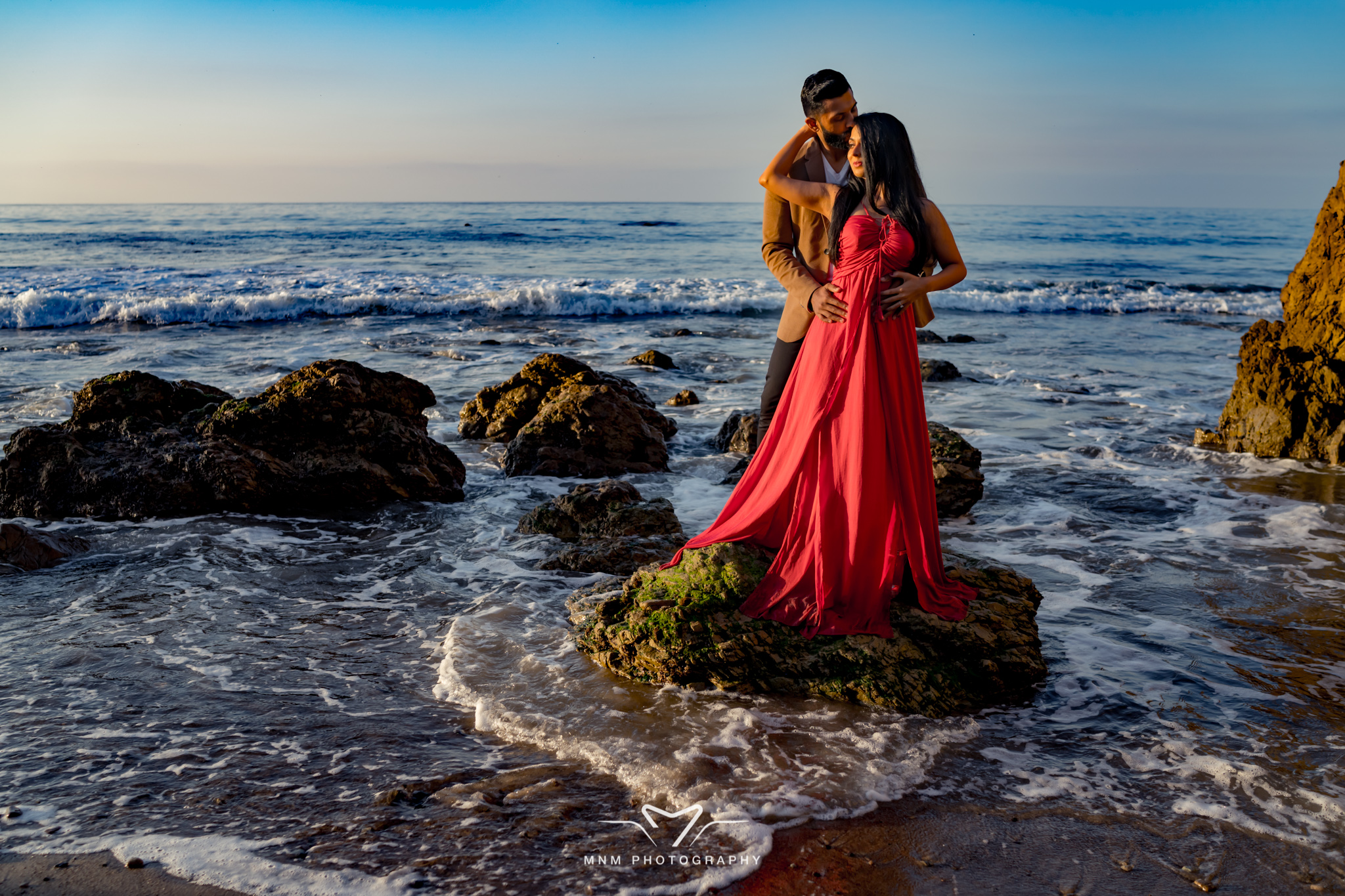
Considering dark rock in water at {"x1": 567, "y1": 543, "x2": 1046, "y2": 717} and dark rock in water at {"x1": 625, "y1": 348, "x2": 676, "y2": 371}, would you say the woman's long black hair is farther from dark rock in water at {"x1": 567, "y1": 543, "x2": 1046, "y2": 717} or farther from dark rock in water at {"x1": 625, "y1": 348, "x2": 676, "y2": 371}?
dark rock in water at {"x1": 625, "y1": 348, "x2": 676, "y2": 371}

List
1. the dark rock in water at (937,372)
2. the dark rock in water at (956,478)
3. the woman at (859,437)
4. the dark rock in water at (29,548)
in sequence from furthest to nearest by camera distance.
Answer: the dark rock in water at (937,372) < the dark rock in water at (956,478) < the dark rock in water at (29,548) < the woman at (859,437)

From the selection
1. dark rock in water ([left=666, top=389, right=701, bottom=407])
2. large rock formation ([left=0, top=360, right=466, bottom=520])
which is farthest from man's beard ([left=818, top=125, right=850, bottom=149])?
dark rock in water ([left=666, top=389, right=701, bottom=407])

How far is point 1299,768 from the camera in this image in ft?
9.98

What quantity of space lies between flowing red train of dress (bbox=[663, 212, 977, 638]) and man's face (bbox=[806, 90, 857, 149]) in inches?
14.6

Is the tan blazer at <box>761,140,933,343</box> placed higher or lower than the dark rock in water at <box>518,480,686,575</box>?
higher

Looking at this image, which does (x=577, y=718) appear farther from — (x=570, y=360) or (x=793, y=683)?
(x=570, y=360)

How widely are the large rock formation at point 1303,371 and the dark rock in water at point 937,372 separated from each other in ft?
12.7

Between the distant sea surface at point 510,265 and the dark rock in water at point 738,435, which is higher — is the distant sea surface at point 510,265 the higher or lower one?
the higher one

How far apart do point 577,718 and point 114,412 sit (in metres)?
5.35

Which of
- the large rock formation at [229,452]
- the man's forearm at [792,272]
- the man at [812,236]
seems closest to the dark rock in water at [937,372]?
the large rock formation at [229,452]

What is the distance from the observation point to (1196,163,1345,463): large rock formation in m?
7.54

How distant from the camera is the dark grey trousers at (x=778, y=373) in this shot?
3920 mm

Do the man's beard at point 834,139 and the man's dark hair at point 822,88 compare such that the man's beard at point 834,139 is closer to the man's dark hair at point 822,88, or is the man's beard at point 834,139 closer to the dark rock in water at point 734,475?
the man's dark hair at point 822,88

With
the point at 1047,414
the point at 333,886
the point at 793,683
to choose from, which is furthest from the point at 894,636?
the point at 1047,414
